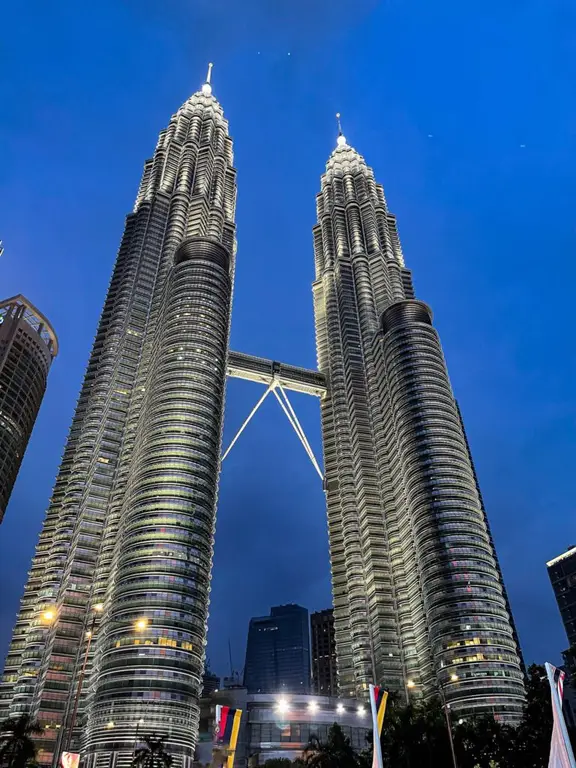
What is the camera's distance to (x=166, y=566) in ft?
497

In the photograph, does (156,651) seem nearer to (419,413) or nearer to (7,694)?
(7,694)

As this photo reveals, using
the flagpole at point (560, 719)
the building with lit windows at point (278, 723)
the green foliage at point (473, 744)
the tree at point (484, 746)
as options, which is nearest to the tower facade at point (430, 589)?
the building with lit windows at point (278, 723)

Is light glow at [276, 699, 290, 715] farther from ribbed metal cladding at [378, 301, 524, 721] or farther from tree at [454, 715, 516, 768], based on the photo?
tree at [454, 715, 516, 768]

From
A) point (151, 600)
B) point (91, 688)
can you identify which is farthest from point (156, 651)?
point (91, 688)

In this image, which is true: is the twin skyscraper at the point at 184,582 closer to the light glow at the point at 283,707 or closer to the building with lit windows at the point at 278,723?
the building with lit windows at the point at 278,723

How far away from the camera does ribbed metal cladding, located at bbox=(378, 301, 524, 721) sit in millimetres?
149625

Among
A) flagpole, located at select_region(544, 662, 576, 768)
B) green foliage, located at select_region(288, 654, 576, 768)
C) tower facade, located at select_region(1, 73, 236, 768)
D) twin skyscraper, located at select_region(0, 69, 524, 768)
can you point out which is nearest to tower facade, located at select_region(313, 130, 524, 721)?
twin skyscraper, located at select_region(0, 69, 524, 768)

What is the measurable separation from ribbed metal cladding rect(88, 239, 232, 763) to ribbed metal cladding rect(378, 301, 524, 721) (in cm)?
5288

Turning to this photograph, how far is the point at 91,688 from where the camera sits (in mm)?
148250

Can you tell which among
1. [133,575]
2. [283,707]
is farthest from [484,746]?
[133,575]

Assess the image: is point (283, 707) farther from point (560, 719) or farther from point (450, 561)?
point (560, 719)

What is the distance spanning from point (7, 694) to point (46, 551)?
120ft

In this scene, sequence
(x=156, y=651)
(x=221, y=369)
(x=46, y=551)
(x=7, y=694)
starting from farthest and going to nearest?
(x=221, y=369)
(x=46, y=551)
(x=7, y=694)
(x=156, y=651)

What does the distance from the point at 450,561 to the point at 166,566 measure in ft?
220
